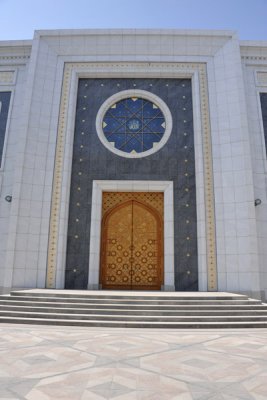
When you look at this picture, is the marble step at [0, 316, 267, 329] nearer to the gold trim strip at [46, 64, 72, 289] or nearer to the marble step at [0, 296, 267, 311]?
the marble step at [0, 296, 267, 311]

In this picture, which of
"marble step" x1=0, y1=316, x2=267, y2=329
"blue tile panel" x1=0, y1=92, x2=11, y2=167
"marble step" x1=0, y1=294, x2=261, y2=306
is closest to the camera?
"marble step" x1=0, y1=316, x2=267, y2=329

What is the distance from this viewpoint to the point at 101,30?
32.9 ft

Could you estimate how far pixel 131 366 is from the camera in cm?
300

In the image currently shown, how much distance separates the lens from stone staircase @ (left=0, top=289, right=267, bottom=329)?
545cm

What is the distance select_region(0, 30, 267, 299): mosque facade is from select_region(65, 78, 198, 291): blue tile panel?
3 centimetres

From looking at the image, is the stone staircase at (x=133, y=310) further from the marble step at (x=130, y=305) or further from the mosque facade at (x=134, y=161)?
the mosque facade at (x=134, y=161)

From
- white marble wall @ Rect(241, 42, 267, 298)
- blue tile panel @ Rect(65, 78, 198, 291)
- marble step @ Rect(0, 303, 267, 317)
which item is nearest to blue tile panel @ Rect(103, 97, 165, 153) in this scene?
blue tile panel @ Rect(65, 78, 198, 291)

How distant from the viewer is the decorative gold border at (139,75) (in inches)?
330

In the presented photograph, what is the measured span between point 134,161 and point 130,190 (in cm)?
93

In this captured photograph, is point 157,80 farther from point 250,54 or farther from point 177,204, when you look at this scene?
point 177,204

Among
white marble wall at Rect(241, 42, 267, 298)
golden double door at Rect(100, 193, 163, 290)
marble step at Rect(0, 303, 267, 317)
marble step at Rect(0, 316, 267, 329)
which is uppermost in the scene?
white marble wall at Rect(241, 42, 267, 298)

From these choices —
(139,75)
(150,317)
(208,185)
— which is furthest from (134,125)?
(150,317)

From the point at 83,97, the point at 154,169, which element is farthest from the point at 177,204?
the point at 83,97

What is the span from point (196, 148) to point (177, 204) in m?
1.88
